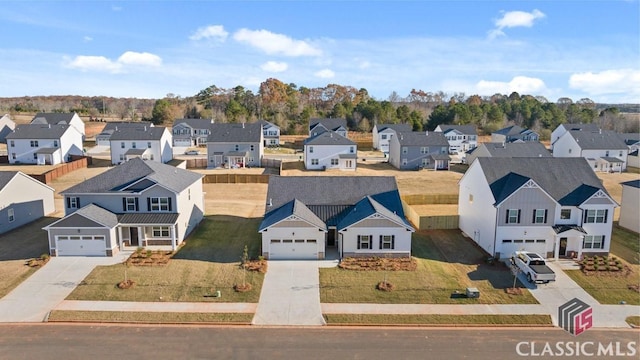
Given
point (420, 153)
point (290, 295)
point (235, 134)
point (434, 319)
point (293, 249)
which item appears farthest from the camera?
point (420, 153)

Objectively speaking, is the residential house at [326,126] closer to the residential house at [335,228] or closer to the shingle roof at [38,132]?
the shingle roof at [38,132]

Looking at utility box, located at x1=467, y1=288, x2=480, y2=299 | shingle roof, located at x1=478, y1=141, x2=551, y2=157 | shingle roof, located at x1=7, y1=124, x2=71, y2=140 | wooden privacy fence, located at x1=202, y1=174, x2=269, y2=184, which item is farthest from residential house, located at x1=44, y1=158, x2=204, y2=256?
shingle roof, located at x1=478, y1=141, x2=551, y2=157

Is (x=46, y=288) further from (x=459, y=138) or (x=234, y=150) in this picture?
(x=459, y=138)

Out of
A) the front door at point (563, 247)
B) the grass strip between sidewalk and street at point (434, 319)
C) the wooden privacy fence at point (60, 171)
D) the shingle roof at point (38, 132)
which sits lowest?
the grass strip between sidewalk and street at point (434, 319)

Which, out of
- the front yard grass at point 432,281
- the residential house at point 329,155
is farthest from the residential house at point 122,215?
the residential house at point 329,155

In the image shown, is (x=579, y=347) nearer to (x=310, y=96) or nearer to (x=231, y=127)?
(x=231, y=127)

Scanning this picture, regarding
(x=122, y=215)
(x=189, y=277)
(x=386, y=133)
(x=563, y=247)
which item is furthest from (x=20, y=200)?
(x=386, y=133)
